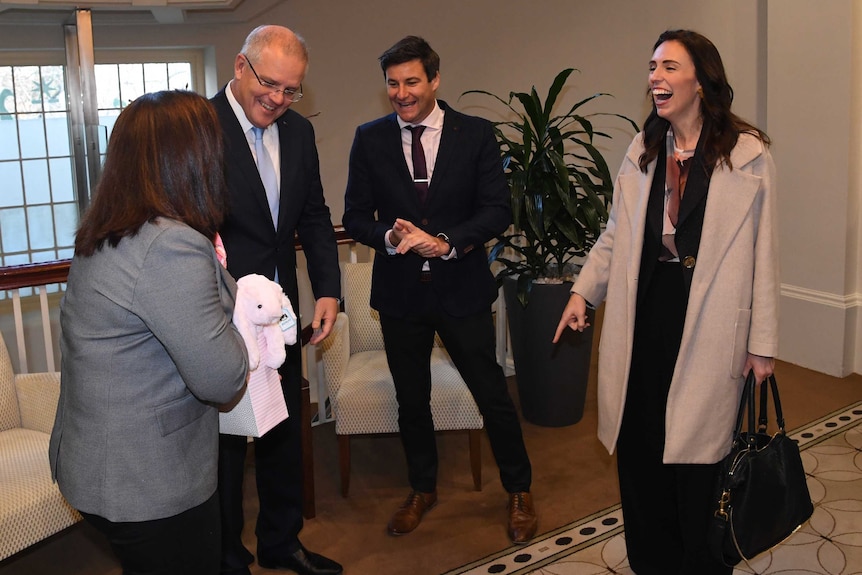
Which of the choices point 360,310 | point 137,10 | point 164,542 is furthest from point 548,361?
point 137,10

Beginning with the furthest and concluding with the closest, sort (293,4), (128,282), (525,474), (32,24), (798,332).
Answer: (293,4) → (32,24) → (798,332) → (525,474) → (128,282)

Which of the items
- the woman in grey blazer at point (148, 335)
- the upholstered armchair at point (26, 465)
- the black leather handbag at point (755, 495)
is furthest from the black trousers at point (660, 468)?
the upholstered armchair at point (26, 465)

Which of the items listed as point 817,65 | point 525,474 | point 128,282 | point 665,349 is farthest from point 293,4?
point 128,282

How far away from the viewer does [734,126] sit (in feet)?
7.71

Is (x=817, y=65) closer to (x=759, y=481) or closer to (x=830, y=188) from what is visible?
(x=830, y=188)

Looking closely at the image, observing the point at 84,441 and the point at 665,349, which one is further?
→ the point at 665,349

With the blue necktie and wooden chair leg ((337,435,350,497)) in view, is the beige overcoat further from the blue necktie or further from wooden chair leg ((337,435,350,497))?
wooden chair leg ((337,435,350,497))

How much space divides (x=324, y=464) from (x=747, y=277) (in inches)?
84.4

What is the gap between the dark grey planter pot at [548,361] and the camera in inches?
160

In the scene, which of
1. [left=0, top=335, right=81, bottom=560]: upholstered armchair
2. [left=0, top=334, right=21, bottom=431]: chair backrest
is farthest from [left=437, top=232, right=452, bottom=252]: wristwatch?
[left=0, top=334, right=21, bottom=431]: chair backrest

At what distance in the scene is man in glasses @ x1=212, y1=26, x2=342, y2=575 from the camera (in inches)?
97.5

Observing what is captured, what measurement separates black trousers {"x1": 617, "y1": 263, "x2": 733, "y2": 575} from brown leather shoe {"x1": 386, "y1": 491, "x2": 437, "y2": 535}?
84cm

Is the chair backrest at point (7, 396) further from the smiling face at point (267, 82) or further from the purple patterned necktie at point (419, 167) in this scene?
the purple patterned necktie at point (419, 167)

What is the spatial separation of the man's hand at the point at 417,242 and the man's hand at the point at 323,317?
0.92 ft
